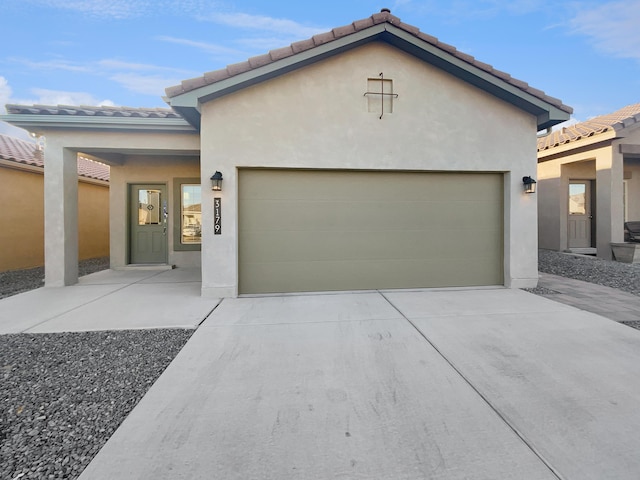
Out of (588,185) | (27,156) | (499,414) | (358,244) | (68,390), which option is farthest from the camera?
(588,185)

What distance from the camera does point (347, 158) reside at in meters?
5.42

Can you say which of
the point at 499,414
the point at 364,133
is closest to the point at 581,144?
the point at 364,133

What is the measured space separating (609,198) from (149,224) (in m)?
12.9

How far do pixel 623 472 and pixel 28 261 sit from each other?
11956 millimetres

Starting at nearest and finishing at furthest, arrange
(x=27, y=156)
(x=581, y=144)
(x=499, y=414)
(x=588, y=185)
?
1. (x=499, y=414)
2. (x=27, y=156)
3. (x=581, y=144)
4. (x=588, y=185)

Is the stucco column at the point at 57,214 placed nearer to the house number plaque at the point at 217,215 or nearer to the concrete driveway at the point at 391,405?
the house number plaque at the point at 217,215

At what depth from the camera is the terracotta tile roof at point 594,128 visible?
8.06m

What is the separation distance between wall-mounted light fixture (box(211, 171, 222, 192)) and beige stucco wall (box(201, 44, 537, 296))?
0.39 feet

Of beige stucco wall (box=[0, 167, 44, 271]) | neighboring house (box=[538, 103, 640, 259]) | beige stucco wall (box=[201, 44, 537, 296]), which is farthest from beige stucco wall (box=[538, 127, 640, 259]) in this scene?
beige stucco wall (box=[0, 167, 44, 271])

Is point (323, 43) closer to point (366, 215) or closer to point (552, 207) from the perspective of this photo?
point (366, 215)

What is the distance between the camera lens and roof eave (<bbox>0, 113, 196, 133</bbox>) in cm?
554

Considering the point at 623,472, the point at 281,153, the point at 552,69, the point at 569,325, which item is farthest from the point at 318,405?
the point at 552,69

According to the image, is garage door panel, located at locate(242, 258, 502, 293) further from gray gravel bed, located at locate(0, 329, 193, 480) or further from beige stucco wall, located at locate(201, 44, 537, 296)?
gray gravel bed, located at locate(0, 329, 193, 480)

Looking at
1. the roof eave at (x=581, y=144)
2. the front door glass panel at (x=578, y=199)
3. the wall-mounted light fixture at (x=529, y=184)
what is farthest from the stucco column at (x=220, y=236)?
the front door glass panel at (x=578, y=199)
